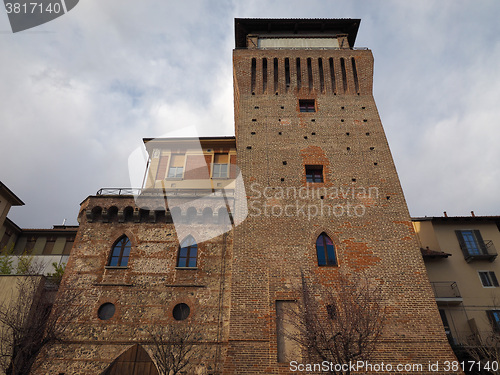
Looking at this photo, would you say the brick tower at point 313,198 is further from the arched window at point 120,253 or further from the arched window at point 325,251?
the arched window at point 120,253

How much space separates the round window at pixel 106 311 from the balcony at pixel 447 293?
1573 cm

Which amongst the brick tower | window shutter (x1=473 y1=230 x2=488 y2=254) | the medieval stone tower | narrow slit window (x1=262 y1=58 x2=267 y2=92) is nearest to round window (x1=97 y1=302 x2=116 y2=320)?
the medieval stone tower

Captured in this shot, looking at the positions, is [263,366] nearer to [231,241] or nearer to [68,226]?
[231,241]

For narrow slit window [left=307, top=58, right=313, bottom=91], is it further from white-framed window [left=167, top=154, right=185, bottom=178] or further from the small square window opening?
white-framed window [left=167, top=154, right=185, bottom=178]

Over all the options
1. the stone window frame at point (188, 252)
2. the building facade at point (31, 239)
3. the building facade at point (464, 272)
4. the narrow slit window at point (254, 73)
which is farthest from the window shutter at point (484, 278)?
the building facade at point (31, 239)

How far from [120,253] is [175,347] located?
16.5ft

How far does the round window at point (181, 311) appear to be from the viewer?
14.1 m

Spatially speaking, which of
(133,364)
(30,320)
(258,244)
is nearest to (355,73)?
(258,244)

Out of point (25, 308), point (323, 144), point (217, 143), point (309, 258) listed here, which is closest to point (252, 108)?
point (217, 143)

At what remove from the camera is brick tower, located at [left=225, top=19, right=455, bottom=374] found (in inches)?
506

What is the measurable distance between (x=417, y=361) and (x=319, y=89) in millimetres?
14239

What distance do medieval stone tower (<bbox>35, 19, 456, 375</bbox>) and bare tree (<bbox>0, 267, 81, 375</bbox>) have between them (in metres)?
0.31

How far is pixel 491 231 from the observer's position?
2044 cm

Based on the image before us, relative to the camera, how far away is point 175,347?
13.0 metres
